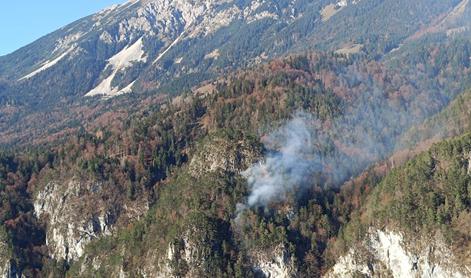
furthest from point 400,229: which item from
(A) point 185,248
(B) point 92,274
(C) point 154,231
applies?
(B) point 92,274

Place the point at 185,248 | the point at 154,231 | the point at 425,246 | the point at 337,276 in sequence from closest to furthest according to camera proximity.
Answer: the point at 425,246 → the point at 337,276 → the point at 185,248 → the point at 154,231

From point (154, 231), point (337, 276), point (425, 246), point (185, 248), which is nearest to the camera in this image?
point (425, 246)

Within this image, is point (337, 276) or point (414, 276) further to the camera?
point (337, 276)

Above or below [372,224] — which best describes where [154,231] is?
above

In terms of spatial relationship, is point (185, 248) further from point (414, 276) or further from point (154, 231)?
point (414, 276)

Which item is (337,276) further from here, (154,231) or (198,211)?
(154,231)

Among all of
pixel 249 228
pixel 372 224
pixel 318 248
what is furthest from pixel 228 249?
pixel 372 224
